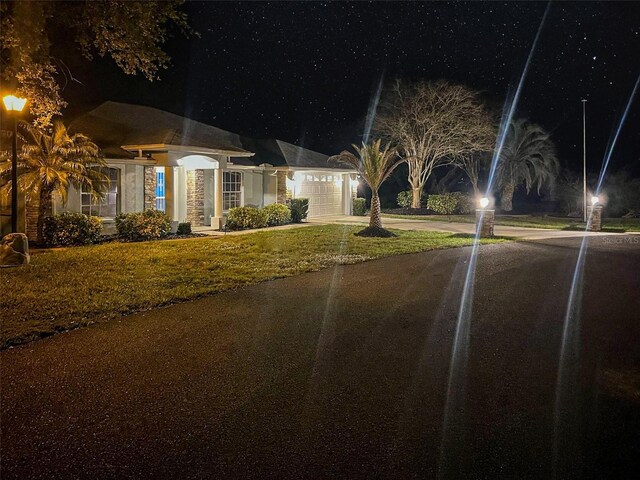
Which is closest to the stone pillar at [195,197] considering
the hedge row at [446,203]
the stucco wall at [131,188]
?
the stucco wall at [131,188]

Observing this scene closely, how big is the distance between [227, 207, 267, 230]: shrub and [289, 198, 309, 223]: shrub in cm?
322

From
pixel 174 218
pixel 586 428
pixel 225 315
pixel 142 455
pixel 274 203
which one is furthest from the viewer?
pixel 274 203

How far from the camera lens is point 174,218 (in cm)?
2020

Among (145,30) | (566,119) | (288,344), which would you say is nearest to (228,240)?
(145,30)

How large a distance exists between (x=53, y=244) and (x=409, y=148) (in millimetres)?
24560

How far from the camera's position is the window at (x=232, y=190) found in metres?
23.7

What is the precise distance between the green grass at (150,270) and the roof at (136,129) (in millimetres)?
3808

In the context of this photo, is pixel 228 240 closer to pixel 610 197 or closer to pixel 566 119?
pixel 610 197

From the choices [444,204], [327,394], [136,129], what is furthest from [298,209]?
[327,394]

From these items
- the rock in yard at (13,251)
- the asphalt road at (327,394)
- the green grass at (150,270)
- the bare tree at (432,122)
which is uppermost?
the bare tree at (432,122)

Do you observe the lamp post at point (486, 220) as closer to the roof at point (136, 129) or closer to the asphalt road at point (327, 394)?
the roof at point (136, 129)

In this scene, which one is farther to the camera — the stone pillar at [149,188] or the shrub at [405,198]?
the shrub at [405,198]

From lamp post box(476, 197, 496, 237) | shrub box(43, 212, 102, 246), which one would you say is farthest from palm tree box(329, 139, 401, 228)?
shrub box(43, 212, 102, 246)

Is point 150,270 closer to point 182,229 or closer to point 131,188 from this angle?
point 182,229
